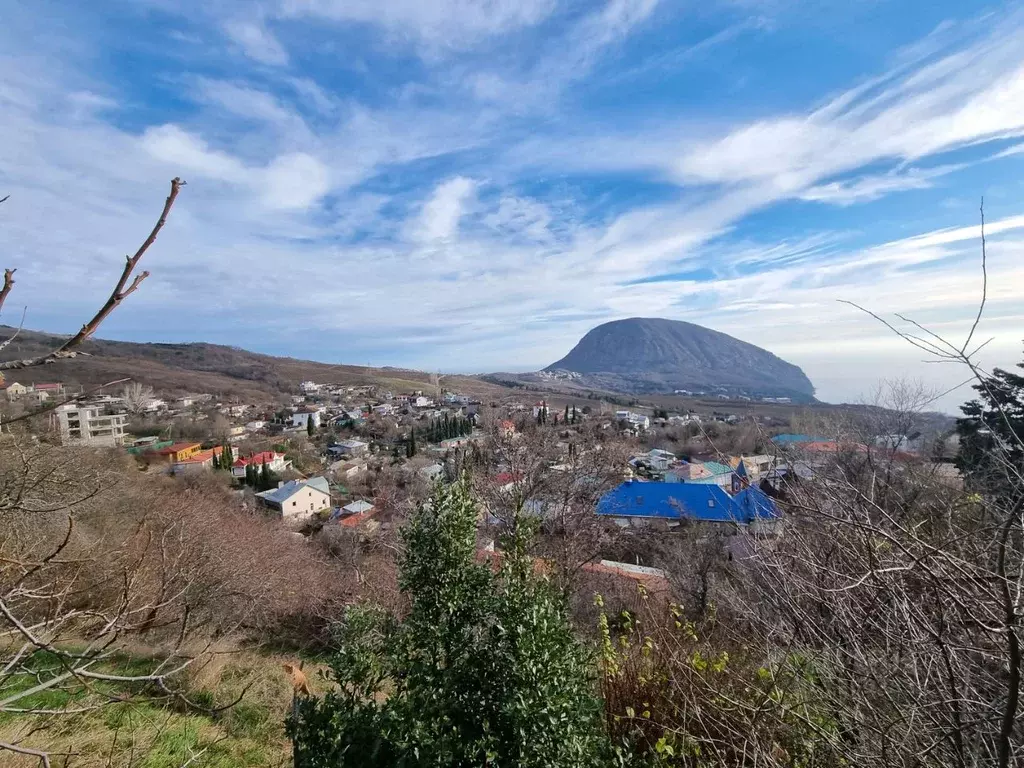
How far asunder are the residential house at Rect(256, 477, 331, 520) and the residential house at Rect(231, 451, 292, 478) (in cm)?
484

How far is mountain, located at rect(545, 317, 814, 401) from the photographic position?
347 feet

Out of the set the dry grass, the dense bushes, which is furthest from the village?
the dry grass

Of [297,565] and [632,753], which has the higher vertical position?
[632,753]

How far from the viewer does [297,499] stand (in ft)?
76.6

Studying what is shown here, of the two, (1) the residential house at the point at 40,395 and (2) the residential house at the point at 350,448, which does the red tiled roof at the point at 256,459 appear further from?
(1) the residential house at the point at 40,395

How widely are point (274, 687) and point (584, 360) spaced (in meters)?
158

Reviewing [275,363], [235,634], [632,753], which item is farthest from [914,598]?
[275,363]

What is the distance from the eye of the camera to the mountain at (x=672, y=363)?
347ft

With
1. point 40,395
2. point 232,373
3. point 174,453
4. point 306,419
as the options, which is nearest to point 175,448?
point 174,453

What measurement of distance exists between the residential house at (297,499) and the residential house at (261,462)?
4.84 metres

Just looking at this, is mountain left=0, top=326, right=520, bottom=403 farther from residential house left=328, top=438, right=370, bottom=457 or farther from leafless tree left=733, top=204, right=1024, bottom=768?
leafless tree left=733, top=204, right=1024, bottom=768

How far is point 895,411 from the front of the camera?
8.98 meters

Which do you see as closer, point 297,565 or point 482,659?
point 482,659

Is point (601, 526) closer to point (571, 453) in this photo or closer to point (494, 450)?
point (571, 453)
